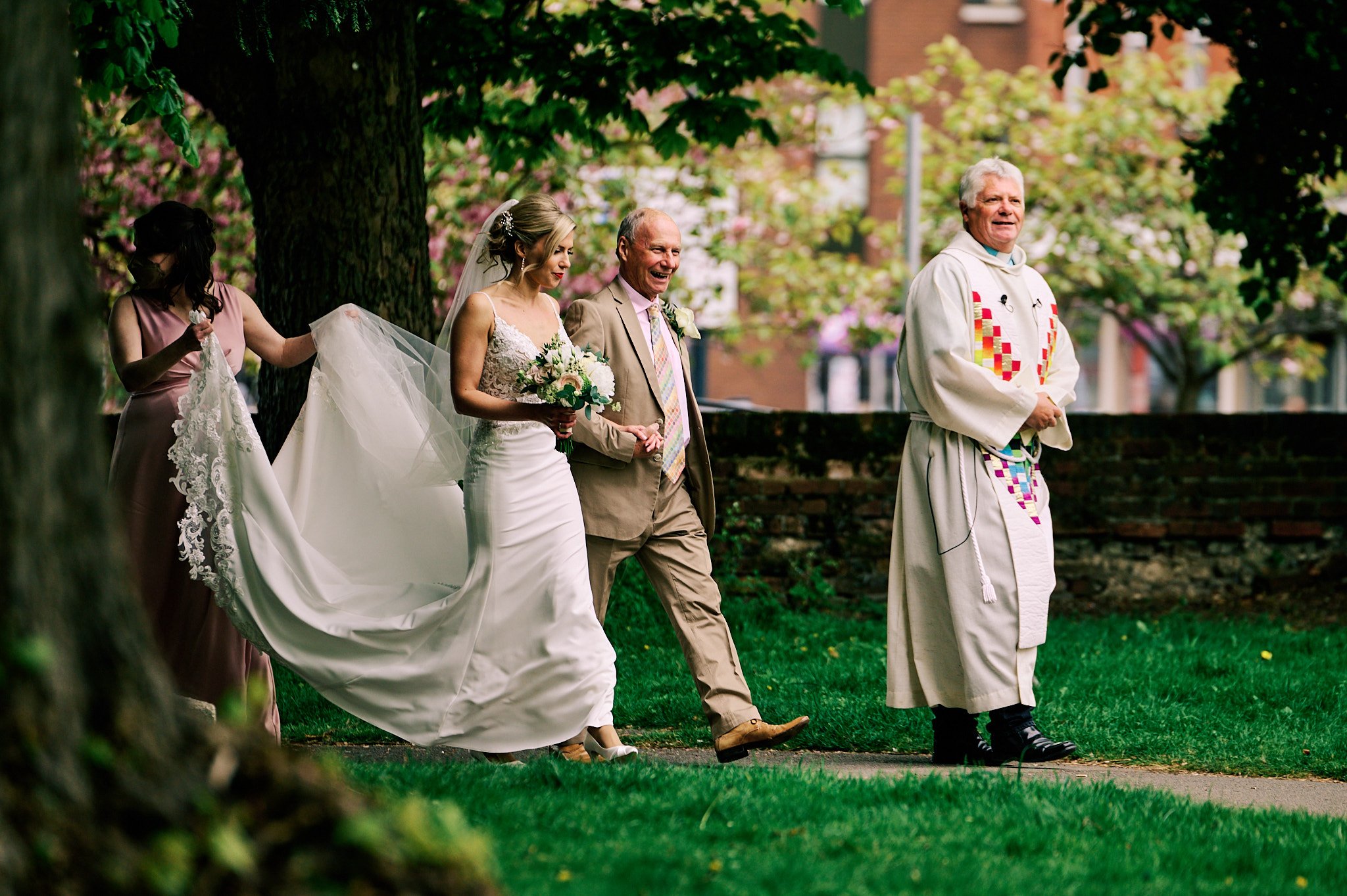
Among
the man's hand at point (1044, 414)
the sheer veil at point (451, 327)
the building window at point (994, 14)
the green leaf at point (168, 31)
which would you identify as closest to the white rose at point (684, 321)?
the sheer veil at point (451, 327)

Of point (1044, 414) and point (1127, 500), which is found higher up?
point (1044, 414)

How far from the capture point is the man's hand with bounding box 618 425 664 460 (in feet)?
18.8

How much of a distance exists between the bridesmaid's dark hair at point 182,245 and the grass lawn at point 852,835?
1883 millimetres

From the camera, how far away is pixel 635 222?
19.6ft

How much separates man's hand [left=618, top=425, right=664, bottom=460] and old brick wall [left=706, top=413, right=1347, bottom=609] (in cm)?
451

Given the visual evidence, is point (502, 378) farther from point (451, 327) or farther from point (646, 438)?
point (646, 438)

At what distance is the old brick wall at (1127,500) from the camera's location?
33.9ft

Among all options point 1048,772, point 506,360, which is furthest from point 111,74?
point 1048,772

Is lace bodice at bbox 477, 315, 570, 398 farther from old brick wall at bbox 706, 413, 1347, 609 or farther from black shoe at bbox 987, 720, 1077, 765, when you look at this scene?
old brick wall at bbox 706, 413, 1347, 609

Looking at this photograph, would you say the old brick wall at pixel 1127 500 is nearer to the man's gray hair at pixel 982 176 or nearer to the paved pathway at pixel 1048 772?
the paved pathway at pixel 1048 772

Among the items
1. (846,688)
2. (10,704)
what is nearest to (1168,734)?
(846,688)

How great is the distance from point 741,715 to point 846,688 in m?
1.84

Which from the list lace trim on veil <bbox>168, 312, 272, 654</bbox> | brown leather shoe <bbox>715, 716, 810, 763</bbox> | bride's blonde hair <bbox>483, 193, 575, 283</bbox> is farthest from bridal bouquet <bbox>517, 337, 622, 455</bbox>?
brown leather shoe <bbox>715, 716, 810, 763</bbox>

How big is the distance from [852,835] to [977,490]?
2036mm
